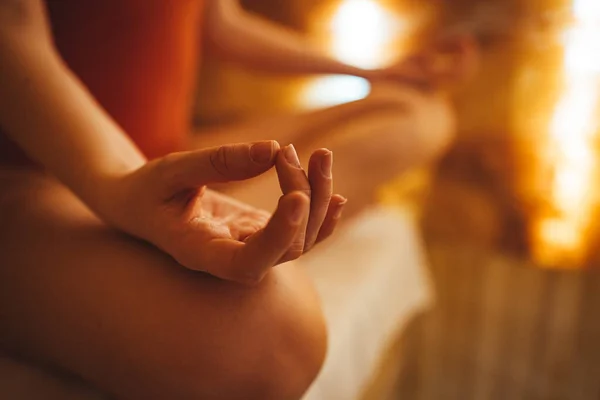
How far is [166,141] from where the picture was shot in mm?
595

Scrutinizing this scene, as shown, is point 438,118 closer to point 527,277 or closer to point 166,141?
point 166,141

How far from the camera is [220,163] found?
0.26 metres

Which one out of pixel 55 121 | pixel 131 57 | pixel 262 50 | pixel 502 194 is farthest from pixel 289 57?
pixel 502 194

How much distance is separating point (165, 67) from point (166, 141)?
93 millimetres

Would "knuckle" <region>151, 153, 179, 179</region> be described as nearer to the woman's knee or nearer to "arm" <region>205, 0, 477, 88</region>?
the woman's knee

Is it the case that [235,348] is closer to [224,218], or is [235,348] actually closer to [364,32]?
[224,218]

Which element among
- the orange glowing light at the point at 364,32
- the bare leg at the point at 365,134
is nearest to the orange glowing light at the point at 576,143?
the orange glowing light at the point at 364,32

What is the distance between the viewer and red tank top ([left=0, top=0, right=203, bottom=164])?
0.52m

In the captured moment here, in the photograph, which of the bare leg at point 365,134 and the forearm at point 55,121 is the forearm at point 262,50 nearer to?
the bare leg at point 365,134

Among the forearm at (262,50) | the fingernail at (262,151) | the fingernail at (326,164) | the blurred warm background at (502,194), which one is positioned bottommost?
the blurred warm background at (502,194)

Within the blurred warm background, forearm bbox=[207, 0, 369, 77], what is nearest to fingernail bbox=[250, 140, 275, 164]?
forearm bbox=[207, 0, 369, 77]

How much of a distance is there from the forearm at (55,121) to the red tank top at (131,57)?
4.3 inches

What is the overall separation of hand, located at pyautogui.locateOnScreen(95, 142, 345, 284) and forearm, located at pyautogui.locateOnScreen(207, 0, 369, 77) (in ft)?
1.78

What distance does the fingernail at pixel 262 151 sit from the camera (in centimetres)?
25
